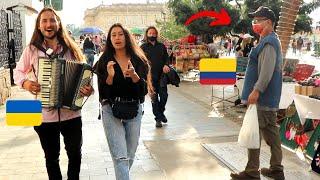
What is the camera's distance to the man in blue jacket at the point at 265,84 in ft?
14.2

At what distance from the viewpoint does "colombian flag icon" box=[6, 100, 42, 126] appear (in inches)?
147

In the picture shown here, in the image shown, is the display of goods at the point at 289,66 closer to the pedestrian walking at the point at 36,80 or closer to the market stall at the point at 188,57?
the pedestrian walking at the point at 36,80

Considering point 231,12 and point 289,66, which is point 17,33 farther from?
point 289,66

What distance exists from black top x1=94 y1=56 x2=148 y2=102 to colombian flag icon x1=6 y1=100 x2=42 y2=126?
1.89 feet

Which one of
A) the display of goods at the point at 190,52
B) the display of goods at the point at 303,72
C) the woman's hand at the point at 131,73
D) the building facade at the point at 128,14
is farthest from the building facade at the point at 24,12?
the building facade at the point at 128,14

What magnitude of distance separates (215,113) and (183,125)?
1416mm

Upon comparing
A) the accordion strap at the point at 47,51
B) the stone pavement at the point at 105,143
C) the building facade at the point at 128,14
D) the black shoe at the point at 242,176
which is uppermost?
the building facade at the point at 128,14

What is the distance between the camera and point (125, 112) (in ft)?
12.4

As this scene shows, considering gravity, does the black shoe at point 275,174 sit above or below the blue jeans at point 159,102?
below

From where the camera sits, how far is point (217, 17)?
15703 mm

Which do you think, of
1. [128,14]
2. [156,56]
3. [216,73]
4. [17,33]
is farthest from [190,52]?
[128,14]

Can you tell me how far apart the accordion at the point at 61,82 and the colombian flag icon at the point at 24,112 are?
81 millimetres

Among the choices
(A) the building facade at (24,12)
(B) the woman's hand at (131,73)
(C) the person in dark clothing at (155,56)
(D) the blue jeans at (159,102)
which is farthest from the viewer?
(A) the building facade at (24,12)

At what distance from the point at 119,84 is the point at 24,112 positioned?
0.92 m
